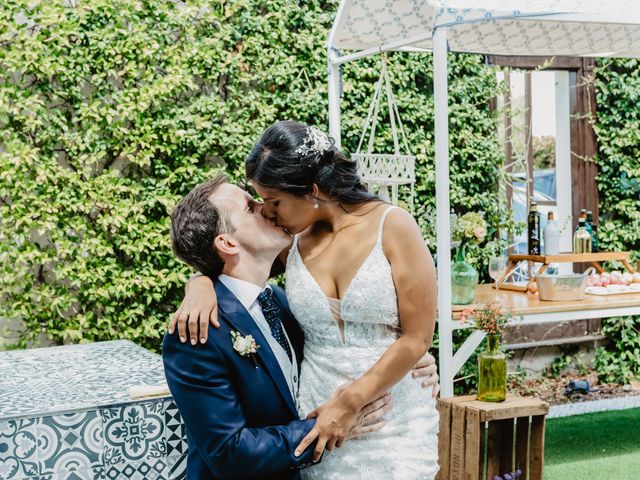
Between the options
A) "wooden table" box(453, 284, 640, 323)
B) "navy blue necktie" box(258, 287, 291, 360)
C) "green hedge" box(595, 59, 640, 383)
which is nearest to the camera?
"navy blue necktie" box(258, 287, 291, 360)

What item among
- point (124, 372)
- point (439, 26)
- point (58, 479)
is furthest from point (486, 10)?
point (58, 479)

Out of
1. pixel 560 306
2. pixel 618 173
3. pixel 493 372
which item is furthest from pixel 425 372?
pixel 618 173

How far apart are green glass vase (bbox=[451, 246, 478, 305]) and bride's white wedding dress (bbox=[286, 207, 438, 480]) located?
2153 mm

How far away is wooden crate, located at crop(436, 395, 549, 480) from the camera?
11.0 ft

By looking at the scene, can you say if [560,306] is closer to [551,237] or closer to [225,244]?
[551,237]

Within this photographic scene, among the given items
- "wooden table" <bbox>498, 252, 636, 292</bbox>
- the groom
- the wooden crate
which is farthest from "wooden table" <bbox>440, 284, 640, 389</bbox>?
the groom

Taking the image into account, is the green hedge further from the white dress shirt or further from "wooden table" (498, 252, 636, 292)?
the white dress shirt

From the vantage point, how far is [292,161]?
183cm

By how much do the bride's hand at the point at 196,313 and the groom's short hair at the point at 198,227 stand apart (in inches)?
3.4

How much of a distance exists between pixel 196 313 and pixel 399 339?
1.61ft

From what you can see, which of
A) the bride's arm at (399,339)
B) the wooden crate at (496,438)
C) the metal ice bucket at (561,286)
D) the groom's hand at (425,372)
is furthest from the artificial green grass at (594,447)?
the bride's arm at (399,339)

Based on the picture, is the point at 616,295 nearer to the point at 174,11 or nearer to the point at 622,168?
the point at 622,168

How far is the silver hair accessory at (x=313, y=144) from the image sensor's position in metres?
1.83

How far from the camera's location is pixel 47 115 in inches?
177
